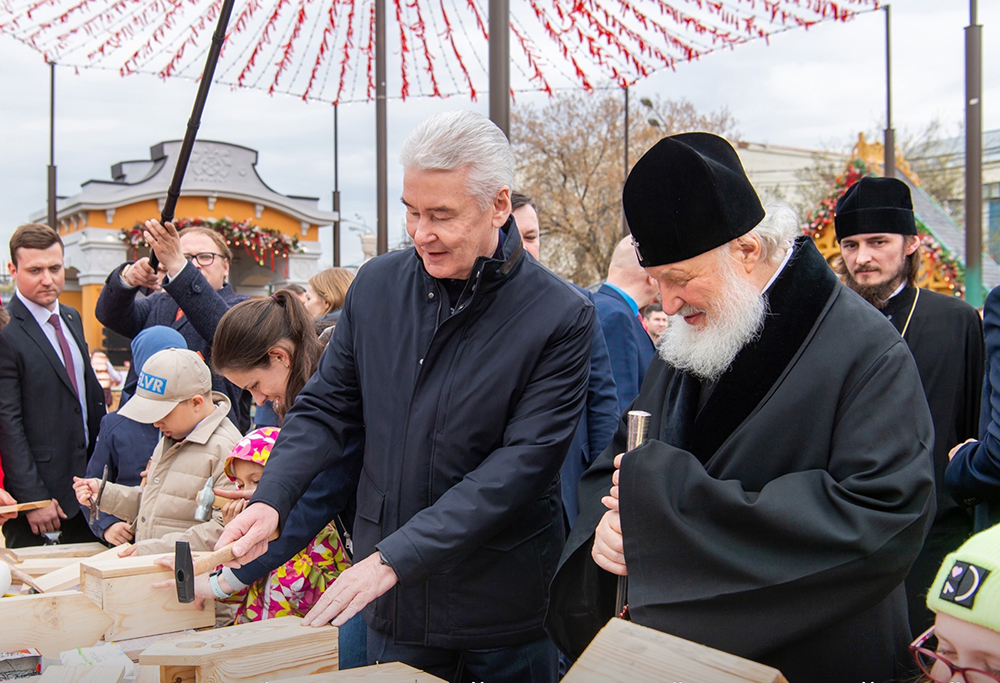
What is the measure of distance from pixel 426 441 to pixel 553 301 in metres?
0.47

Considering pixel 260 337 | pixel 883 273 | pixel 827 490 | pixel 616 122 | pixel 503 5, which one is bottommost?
pixel 827 490

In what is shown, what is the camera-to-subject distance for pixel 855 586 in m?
1.53

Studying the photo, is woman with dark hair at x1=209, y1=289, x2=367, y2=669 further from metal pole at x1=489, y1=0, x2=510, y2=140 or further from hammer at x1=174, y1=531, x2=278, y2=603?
metal pole at x1=489, y1=0, x2=510, y2=140

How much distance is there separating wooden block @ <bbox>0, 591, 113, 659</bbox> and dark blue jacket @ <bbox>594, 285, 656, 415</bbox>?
2.17 meters

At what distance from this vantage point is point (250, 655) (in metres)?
1.63

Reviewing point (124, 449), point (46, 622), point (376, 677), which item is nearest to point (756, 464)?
point (376, 677)

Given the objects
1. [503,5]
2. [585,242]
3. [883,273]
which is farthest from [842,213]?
[585,242]

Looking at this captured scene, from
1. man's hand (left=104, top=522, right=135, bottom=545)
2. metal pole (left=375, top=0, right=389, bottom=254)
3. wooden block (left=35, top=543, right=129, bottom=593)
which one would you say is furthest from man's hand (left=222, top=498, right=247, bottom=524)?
metal pole (left=375, top=0, right=389, bottom=254)

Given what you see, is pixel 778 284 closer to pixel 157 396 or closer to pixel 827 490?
pixel 827 490

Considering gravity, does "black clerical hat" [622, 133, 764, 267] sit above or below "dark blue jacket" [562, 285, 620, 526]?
above

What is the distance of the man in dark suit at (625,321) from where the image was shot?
11.8 ft

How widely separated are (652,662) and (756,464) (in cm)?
60

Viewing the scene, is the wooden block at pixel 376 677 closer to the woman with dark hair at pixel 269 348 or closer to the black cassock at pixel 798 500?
the black cassock at pixel 798 500

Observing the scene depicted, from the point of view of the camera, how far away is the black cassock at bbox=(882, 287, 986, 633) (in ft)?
9.91
